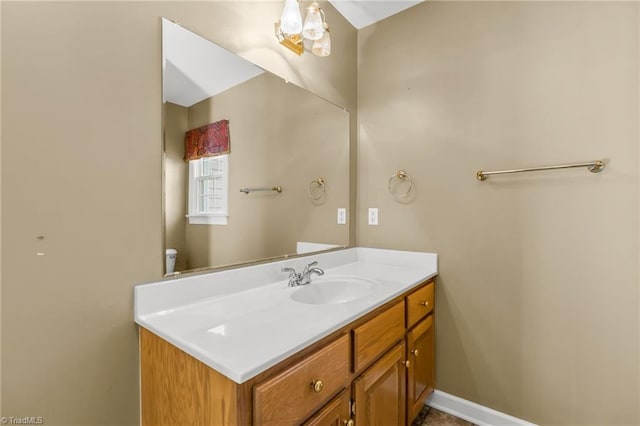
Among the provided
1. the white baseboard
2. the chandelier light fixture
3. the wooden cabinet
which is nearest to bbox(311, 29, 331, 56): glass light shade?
the chandelier light fixture

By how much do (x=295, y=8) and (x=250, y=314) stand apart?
1343 millimetres

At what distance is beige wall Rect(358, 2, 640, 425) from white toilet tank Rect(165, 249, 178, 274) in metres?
1.27

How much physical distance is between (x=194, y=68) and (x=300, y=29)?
56 centimetres

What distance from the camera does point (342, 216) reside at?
1931 millimetres

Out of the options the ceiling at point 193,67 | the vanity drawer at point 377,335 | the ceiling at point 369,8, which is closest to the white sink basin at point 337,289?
the vanity drawer at point 377,335

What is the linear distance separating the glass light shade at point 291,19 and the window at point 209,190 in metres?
0.67

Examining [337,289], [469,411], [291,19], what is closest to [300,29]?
[291,19]

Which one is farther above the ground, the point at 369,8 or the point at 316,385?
the point at 369,8

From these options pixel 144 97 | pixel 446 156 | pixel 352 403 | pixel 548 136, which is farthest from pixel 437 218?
pixel 144 97

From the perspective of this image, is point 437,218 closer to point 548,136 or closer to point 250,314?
point 548,136

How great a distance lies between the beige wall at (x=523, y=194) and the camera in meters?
1.28

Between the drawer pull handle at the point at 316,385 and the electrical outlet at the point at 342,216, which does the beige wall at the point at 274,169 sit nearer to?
the electrical outlet at the point at 342,216

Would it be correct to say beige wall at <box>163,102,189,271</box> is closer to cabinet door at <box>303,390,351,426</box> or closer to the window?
the window

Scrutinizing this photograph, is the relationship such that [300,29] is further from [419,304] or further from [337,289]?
[419,304]
